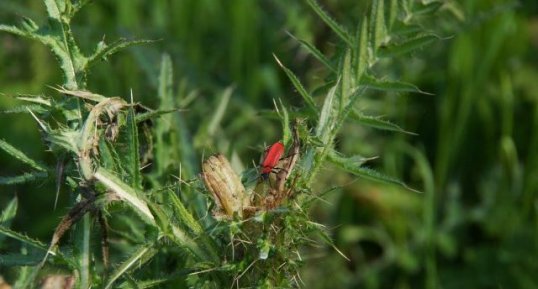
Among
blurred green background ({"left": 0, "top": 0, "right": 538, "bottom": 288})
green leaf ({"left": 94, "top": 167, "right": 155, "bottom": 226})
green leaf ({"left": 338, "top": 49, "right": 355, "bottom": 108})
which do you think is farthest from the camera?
blurred green background ({"left": 0, "top": 0, "right": 538, "bottom": 288})

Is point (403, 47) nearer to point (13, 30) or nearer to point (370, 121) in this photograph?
point (370, 121)

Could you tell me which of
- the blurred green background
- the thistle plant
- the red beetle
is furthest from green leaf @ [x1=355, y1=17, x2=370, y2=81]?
the blurred green background

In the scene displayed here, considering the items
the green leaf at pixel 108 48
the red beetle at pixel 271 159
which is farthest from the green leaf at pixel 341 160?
the green leaf at pixel 108 48

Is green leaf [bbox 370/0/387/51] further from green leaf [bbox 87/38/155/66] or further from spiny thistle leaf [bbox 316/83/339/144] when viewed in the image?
green leaf [bbox 87/38/155/66]

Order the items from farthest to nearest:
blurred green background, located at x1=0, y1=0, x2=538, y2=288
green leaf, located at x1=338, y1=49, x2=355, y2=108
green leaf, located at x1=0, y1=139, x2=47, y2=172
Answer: blurred green background, located at x1=0, y1=0, x2=538, y2=288, green leaf, located at x1=338, y1=49, x2=355, y2=108, green leaf, located at x1=0, y1=139, x2=47, y2=172

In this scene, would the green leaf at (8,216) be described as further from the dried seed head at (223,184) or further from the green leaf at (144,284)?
the dried seed head at (223,184)

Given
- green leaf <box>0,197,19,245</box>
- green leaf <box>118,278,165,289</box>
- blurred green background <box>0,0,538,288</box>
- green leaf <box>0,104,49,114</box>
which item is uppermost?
green leaf <box>0,104,49,114</box>
